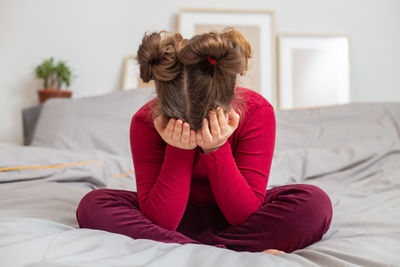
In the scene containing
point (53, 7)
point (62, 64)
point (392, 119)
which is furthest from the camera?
point (53, 7)

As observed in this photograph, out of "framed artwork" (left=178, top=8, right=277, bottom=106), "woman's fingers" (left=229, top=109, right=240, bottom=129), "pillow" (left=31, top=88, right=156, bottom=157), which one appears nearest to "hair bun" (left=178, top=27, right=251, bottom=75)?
"woman's fingers" (left=229, top=109, right=240, bottom=129)

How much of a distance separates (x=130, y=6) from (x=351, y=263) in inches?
85.0

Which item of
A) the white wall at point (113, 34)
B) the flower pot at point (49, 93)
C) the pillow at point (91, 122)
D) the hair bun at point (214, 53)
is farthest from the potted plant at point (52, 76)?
the hair bun at point (214, 53)

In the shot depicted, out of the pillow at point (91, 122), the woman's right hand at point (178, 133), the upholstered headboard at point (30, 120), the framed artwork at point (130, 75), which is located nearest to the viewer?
the woman's right hand at point (178, 133)

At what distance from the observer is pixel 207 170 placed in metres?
0.84

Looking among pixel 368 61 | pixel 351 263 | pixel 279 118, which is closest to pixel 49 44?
pixel 279 118

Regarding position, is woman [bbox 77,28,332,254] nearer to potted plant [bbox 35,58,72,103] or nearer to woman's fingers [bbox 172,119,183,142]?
woman's fingers [bbox 172,119,183,142]

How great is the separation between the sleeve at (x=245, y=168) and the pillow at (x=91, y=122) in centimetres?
83

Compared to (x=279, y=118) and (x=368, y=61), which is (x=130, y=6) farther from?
(x=368, y=61)

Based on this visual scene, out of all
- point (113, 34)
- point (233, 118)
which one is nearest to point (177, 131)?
point (233, 118)

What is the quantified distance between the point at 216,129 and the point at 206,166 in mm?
128

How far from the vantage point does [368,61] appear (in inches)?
92.7

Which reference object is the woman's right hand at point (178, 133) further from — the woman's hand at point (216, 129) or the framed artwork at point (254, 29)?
the framed artwork at point (254, 29)

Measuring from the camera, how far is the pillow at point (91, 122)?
168 centimetres
